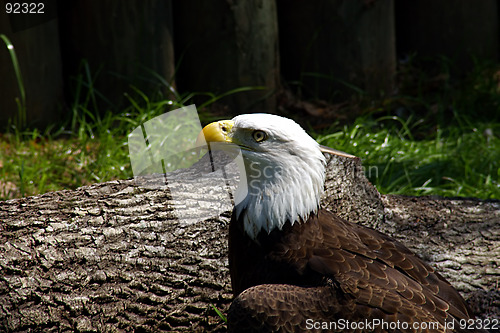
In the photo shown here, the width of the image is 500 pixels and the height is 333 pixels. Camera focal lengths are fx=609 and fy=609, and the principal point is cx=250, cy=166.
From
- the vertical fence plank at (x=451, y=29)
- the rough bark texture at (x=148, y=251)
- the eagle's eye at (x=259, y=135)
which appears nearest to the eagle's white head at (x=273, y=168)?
the eagle's eye at (x=259, y=135)

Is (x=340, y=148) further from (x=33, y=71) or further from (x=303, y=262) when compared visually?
(x=33, y=71)

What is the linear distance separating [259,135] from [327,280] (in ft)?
2.34

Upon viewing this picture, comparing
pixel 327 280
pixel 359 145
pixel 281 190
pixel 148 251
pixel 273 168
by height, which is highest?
pixel 273 168

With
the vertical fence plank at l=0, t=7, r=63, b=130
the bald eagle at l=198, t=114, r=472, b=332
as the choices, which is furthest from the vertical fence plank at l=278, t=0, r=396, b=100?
the bald eagle at l=198, t=114, r=472, b=332

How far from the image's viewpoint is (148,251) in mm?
3230

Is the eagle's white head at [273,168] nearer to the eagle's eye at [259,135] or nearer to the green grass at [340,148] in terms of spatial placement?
the eagle's eye at [259,135]

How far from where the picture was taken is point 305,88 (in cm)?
584

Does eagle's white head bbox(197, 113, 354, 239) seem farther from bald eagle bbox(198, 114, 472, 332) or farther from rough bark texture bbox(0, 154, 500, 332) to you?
rough bark texture bbox(0, 154, 500, 332)

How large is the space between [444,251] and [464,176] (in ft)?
→ 5.40

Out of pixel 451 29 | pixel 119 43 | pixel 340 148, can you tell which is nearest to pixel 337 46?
pixel 340 148

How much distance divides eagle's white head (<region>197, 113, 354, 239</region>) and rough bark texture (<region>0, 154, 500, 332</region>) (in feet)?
1.86

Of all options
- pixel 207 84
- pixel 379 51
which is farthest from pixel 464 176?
pixel 207 84

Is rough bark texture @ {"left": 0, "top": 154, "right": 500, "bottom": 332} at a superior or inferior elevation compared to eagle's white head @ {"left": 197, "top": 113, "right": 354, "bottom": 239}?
inferior

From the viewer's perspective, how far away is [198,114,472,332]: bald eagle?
2.53 m
